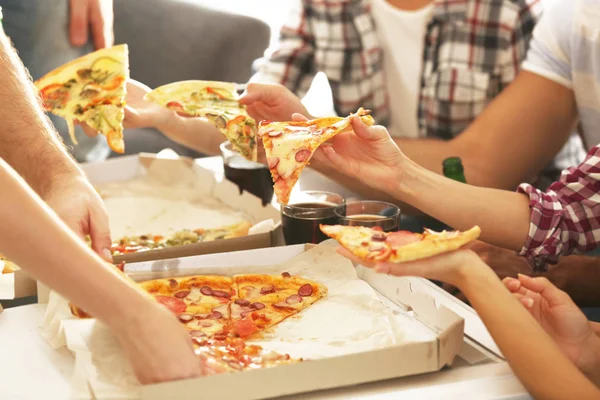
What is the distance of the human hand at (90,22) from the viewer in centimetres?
252

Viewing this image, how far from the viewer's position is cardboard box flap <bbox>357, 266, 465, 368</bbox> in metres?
1.18

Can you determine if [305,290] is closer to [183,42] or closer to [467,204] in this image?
[467,204]

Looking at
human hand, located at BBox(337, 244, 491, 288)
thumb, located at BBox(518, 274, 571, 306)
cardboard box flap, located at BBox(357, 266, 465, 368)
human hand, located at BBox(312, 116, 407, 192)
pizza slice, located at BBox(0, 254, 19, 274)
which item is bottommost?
pizza slice, located at BBox(0, 254, 19, 274)

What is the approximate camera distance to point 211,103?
78.2 inches

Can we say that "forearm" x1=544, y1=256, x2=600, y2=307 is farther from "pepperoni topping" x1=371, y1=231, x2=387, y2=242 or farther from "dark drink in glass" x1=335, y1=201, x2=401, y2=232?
"pepperoni topping" x1=371, y1=231, x2=387, y2=242

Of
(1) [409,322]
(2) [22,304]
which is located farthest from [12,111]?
(1) [409,322]

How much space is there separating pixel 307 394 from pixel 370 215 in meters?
0.60

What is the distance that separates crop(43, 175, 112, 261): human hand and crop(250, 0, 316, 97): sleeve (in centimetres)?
123

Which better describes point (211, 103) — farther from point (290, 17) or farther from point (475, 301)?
point (475, 301)

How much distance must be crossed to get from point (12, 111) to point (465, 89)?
4.59 feet

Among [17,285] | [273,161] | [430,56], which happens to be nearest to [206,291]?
[273,161]

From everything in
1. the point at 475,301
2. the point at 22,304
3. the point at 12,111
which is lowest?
the point at 22,304

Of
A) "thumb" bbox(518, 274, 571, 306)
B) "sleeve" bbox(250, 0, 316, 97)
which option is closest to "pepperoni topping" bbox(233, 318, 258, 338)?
"thumb" bbox(518, 274, 571, 306)

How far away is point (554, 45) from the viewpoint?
217 centimetres
